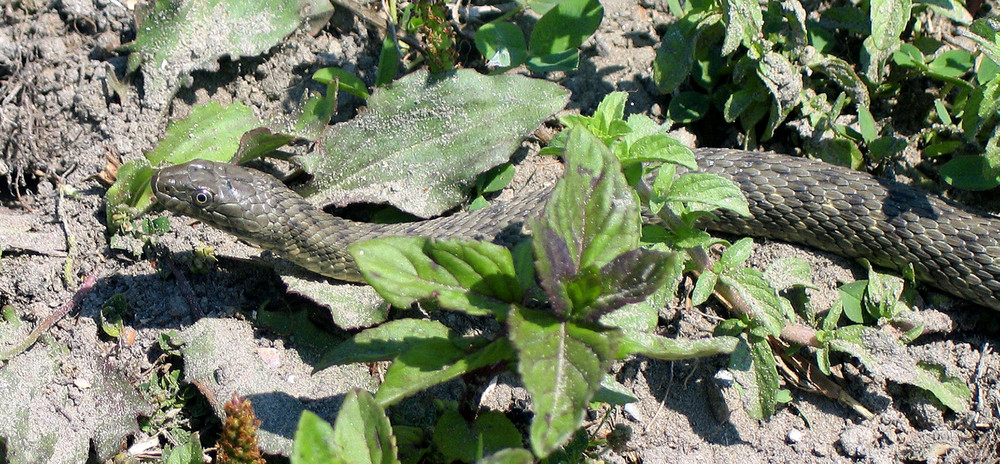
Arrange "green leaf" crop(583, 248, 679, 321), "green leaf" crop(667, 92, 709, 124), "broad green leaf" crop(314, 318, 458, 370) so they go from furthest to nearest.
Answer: "green leaf" crop(667, 92, 709, 124) → "broad green leaf" crop(314, 318, 458, 370) → "green leaf" crop(583, 248, 679, 321)

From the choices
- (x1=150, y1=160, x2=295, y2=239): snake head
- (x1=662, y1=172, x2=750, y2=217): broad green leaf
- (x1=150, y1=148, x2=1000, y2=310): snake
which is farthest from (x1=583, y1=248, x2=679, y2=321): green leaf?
(x1=150, y1=160, x2=295, y2=239): snake head

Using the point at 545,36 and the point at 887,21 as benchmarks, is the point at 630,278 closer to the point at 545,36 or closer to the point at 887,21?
the point at 545,36

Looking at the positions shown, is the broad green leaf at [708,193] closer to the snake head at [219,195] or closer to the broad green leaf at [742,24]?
the broad green leaf at [742,24]

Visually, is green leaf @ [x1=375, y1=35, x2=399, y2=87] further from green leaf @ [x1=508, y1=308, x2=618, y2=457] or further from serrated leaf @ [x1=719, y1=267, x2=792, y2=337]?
green leaf @ [x1=508, y1=308, x2=618, y2=457]

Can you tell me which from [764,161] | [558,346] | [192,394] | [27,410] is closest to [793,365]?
[764,161]

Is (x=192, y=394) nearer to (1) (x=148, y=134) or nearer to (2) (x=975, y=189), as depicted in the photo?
(1) (x=148, y=134)

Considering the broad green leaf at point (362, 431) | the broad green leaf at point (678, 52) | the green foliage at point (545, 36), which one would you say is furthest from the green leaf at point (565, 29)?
the broad green leaf at point (362, 431)

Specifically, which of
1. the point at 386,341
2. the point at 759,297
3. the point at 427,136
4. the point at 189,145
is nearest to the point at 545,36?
the point at 427,136
